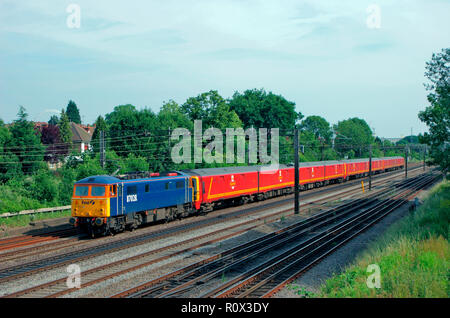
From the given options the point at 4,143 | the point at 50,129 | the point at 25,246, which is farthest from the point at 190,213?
the point at 50,129

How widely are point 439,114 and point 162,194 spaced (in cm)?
1641

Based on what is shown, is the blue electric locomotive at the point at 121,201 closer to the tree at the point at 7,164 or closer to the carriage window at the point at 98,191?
the carriage window at the point at 98,191

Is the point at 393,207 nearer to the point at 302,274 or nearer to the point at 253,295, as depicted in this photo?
the point at 302,274

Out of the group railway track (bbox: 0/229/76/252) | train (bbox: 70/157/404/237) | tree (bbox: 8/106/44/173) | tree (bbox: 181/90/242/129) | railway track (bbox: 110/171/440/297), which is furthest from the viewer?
tree (bbox: 181/90/242/129)

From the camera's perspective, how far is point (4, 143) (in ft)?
131

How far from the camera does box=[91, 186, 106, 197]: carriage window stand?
67.7ft

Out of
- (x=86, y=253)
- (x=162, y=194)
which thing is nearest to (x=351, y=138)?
(x=162, y=194)

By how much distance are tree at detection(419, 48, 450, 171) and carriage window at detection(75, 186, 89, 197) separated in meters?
19.2

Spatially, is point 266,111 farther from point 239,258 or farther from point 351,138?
point 239,258

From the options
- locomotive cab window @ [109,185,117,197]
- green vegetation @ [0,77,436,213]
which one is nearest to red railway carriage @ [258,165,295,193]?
green vegetation @ [0,77,436,213]

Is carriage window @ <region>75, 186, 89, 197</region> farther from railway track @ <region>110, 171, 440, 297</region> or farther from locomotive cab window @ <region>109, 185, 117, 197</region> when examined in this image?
railway track @ <region>110, 171, 440, 297</region>

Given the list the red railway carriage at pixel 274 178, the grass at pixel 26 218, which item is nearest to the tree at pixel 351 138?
the red railway carriage at pixel 274 178

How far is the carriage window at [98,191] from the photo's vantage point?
20625 mm

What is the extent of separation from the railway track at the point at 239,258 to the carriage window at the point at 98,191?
7160mm
